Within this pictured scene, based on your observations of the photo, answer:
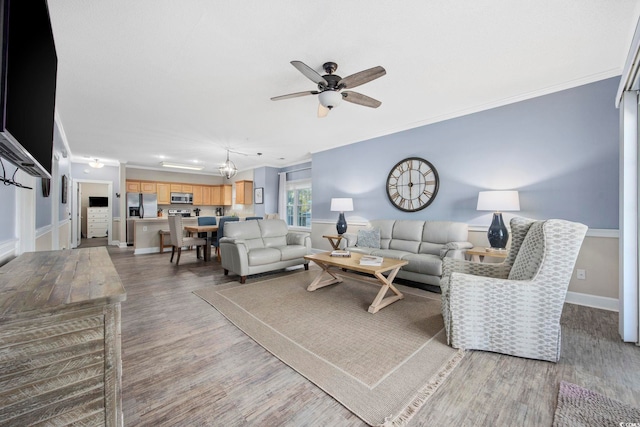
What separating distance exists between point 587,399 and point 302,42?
3143 mm

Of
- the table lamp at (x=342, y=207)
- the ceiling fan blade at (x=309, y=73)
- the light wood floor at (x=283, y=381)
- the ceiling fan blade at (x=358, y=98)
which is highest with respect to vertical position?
the ceiling fan blade at (x=358, y=98)

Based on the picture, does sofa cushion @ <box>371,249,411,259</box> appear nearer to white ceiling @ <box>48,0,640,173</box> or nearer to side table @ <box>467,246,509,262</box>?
side table @ <box>467,246,509,262</box>

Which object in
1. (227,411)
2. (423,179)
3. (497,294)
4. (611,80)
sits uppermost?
(611,80)

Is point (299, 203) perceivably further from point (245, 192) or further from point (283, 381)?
point (283, 381)

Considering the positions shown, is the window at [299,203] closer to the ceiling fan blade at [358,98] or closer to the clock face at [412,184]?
the clock face at [412,184]

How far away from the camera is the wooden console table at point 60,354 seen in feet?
2.55

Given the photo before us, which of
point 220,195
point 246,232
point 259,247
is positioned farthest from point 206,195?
point 259,247

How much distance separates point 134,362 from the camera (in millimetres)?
1873

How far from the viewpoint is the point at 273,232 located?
4.91 metres

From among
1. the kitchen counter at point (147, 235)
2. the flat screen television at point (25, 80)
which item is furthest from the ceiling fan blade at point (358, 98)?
the kitchen counter at point (147, 235)

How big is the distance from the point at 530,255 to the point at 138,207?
8.92 metres

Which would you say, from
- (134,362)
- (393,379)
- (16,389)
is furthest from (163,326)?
(393,379)

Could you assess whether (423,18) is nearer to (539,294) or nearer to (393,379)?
(539,294)

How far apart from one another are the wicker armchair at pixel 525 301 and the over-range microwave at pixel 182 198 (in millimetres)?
8667
